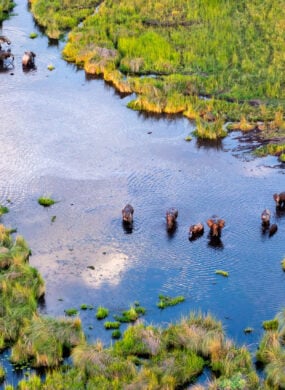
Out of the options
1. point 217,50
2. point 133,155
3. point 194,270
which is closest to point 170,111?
point 133,155

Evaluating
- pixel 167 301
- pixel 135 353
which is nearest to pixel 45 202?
pixel 167 301

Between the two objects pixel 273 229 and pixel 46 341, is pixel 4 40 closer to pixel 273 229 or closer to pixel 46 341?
pixel 273 229

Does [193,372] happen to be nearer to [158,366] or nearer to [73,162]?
[158,366]

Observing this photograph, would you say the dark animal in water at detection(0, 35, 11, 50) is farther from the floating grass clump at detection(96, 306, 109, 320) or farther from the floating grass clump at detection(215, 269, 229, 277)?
the floating grass clump at detection(96, 306, 109, 320)

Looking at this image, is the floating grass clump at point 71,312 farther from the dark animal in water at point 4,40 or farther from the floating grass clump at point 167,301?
the dark animal in water at point 4,40

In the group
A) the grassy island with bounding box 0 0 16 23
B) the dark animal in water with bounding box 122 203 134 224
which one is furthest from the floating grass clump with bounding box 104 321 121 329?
the grassy island with bounding box 0 0 16 23
